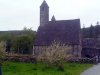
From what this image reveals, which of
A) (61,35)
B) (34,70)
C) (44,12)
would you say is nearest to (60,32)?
(61,35)

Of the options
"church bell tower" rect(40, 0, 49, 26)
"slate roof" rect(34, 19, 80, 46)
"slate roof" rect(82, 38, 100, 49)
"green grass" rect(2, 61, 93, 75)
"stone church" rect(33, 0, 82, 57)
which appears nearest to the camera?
"green grass" rect(2, 61, 93, 75)

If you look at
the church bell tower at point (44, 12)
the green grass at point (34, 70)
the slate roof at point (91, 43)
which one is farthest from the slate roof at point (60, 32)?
the green grass at point (34, 70)

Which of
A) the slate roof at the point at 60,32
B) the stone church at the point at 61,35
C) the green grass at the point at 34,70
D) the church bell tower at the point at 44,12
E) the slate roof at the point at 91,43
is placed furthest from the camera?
the church bell tower at the point at 44,12

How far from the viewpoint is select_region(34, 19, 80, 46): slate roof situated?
48.2m

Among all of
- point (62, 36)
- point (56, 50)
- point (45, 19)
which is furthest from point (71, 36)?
point (56, 50)

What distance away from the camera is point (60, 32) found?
50.5m

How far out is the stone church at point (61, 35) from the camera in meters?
46.9

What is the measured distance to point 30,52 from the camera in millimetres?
63312

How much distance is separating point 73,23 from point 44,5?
14.3m

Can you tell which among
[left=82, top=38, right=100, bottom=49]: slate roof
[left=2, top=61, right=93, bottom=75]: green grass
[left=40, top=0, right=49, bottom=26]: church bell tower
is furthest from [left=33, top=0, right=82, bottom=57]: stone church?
[left=2, top=61, right=93, bottom=75]: green grass

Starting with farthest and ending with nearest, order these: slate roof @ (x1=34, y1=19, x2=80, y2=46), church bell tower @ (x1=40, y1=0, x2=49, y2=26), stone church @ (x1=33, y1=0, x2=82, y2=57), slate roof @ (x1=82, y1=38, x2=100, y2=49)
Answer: church bell tower @ (x1=40, y1=0, x2=49, y2=26) < slate roof @ (x1=82, y1=38, x2=100, y2=49) < slate roof @ (x1=34, y1=19, x2=80, y2=46) < stone church @ (x1=33, y1=0, x2=82, y2=57)

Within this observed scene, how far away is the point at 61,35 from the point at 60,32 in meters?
1.07

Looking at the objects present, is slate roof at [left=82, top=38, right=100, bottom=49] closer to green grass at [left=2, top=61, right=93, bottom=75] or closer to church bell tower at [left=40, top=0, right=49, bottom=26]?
church bell tower at [left=40, top=0, right=49, bottom=26]

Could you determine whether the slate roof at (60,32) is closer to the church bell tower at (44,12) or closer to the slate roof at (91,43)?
the slate roof at (91,43)
